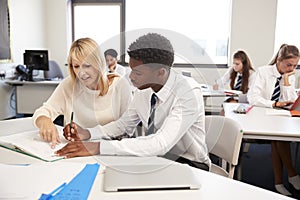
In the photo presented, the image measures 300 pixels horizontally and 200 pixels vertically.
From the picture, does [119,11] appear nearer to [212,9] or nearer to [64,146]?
[212,9]

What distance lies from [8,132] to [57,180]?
0.74 meters

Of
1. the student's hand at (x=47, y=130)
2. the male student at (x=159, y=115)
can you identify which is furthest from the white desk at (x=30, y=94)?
the male student at (x=159, y=115)

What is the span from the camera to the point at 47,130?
1283 millimetres

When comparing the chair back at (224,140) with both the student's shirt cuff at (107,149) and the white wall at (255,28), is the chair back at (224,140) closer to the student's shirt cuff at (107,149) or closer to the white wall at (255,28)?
the student's shirt cuff at (107,149)

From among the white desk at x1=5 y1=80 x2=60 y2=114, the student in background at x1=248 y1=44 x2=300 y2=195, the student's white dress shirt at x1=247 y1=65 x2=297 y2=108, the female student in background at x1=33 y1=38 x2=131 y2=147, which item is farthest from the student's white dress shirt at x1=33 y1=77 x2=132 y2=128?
the white desk at x1=5 y1=80 x2=60 y2=114

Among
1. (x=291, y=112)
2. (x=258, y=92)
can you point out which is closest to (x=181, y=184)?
(x=291, y=112)

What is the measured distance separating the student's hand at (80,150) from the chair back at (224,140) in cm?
50

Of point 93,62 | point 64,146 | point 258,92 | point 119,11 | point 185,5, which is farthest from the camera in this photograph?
point 119,11

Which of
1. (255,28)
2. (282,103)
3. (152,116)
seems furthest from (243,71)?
(152,116)

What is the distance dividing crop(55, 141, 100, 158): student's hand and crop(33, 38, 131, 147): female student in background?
0.92ft

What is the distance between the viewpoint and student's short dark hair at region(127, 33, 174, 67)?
93 cm

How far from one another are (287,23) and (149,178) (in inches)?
201

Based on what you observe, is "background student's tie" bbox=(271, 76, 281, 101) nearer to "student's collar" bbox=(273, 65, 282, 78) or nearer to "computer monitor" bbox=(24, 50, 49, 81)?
"student's collar" bbox=(273, 65, 282, 78)

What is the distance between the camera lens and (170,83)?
3.56 ft
